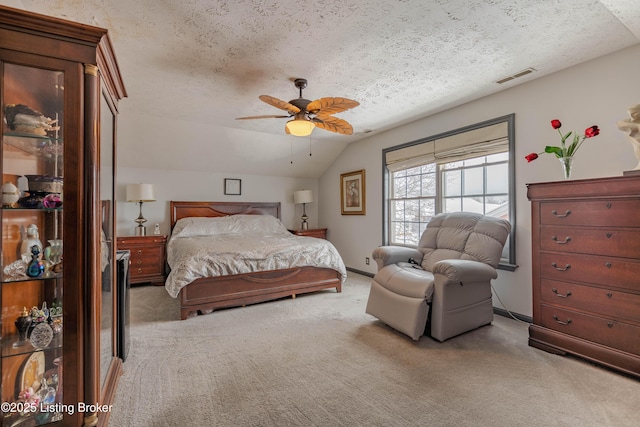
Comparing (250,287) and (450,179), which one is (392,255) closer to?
(450,179)

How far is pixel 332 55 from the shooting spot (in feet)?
7.79

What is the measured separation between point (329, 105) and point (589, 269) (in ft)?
7.46

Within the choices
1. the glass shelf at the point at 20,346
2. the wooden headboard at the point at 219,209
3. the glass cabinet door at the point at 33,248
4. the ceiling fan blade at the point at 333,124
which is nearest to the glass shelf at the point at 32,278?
the glass cabinet door at the point at 33,248

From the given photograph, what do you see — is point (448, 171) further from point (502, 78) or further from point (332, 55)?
point (332, 55)

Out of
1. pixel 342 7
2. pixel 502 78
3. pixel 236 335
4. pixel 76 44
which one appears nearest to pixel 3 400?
pixel 76 44

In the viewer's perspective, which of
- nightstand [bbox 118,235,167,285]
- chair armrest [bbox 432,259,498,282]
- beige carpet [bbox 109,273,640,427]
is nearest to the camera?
beige carpet [bbox 109,273,640,427]

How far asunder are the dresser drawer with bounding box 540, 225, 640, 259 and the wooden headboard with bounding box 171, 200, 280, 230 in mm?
4567

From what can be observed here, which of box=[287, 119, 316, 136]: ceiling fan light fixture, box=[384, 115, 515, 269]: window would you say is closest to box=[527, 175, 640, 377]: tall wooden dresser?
box=[384, 115, 515, 269]: window

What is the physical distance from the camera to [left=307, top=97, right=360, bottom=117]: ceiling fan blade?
7.92ft

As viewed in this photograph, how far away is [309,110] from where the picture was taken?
2.63 metres

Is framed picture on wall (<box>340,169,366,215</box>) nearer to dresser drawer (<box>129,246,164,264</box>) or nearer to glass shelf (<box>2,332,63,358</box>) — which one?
dresser drawer (<box>129,246,164,264</box>)

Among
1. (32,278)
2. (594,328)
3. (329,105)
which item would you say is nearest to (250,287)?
(329,105)

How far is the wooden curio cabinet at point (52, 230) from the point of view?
1179 millimetres

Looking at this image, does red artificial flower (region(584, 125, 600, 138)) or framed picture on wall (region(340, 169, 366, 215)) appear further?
framed picture on wall (region(340, 169, 366, 215))
